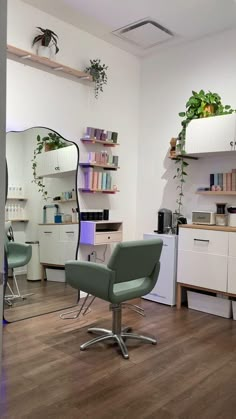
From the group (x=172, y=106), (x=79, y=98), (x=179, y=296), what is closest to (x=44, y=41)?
(x=79, y=98)

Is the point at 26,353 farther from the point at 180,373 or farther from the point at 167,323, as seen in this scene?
the point at 167,323

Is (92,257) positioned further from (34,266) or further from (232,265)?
(232,265)

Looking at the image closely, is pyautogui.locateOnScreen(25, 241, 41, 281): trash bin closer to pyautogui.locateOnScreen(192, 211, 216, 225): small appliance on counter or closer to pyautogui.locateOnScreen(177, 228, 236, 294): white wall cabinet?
pyautogui.locateOnScreen(177, 228, 236, 294): white wall cabinet

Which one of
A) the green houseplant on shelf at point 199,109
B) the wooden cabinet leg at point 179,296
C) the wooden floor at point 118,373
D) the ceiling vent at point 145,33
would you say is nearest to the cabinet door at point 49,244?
the wooden floor at point 118,373

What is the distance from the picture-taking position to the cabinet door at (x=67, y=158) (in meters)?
4.02

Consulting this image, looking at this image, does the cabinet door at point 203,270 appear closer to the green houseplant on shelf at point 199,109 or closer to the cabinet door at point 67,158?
the green houseplant on shelf at point 199,109

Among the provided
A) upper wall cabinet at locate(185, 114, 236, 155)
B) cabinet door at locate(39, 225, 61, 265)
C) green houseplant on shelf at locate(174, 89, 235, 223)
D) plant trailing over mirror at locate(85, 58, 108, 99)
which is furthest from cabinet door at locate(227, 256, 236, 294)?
plant trailing over mirror at locate(85, 58, 108, 99)

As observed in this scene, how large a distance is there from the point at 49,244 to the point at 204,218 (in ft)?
5.62

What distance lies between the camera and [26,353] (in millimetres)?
2777

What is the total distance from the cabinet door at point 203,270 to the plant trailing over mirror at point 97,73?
222cm

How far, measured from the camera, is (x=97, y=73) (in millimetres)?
4336

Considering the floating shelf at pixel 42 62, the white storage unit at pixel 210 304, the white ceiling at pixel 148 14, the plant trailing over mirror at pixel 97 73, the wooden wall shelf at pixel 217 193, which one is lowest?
the white storage unit at pixel 210 304

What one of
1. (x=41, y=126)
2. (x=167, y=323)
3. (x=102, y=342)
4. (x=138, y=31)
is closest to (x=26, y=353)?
(x=102, y=342)

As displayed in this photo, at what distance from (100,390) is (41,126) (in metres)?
2.69
